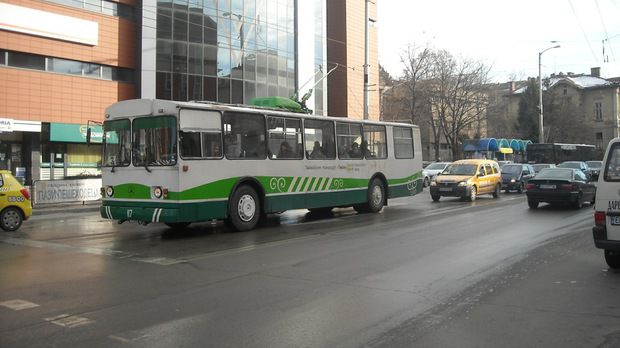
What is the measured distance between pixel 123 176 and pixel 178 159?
1678 mm

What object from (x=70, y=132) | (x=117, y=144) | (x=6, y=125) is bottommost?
(x=117, y=144)

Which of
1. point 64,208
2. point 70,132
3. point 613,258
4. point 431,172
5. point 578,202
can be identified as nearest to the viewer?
point 613,258

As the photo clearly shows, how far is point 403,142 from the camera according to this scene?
18.8 meters

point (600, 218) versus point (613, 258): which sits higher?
point (600, 218)

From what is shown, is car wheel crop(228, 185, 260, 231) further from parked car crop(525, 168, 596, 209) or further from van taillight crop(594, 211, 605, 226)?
parked car crop(525, 168, 596, 209)

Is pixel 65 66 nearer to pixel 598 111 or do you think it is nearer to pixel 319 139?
pixel 319 139

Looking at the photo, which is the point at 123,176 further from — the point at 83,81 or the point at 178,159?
the point at 83,81

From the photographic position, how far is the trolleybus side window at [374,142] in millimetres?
17062

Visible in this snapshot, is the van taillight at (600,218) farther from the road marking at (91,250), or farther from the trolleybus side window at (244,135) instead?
the trolleybus side window at (244,135)

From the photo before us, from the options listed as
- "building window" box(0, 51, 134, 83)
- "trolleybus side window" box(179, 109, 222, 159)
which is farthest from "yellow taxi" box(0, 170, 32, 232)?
"building window" box(0, 51, 134, 83)

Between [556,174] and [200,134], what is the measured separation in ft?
44.1

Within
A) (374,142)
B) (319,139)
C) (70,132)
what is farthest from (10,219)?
(70,132)

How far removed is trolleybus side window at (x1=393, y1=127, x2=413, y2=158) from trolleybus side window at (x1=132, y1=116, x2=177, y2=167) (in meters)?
9.14

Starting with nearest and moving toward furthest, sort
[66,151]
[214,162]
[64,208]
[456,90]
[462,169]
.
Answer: [214,162], [64,208], [462,169], [66,151], [456,90]
